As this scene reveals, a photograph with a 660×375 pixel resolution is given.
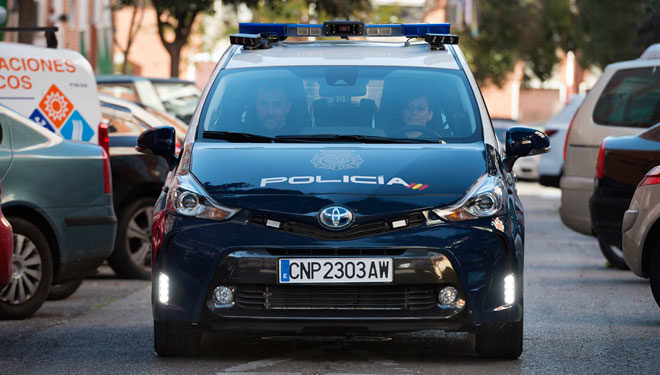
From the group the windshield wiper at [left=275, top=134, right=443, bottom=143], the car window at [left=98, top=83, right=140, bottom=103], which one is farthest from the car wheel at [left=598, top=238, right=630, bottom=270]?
the windshield wiper at [left=275, top=134, right=443, bottom=143]

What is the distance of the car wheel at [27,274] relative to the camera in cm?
1025

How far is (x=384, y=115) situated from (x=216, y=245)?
4.69 feet

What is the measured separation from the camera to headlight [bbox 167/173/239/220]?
7.62 meters

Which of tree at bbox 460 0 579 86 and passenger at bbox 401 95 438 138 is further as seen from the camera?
tree at bbox 460 0 579 86

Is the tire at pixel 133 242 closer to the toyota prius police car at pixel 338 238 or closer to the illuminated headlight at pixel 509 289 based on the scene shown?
the toyota prius police car at pixel 338 238

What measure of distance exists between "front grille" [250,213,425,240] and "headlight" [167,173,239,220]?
0.59ft

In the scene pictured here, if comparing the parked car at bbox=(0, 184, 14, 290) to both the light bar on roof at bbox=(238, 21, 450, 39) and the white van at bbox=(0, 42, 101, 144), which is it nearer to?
the light bar on roof at bbox=(238, 21, 450, 39)

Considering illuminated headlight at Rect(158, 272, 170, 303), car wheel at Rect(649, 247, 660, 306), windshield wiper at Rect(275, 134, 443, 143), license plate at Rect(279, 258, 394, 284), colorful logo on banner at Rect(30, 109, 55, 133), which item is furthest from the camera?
colorful logo on banner at Rect(30, 109, 55, 133)

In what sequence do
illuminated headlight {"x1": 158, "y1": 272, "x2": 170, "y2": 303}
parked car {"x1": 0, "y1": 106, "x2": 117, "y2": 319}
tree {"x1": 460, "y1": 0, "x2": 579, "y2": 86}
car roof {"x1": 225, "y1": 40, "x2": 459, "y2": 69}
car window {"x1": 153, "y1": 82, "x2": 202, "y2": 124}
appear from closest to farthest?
illuminated headlight {"x1": 158, "y1": 272, "x2": 170, "y2": 303} < car roof {"x1": 225, "y1": 40, "x2": 459, "y2": 69} < parked car {"x1": 0, "y1": 106, "x2": 117, "y2": 319} < car window {"x1": 153, "y1": 82, "x2": 202, "y2": 124} < tree {"x1": 460, "y1": 0, "x2": 579, "y2": 86}

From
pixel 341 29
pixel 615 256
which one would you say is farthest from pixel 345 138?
pixel 615 256

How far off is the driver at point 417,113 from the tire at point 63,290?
4.40m

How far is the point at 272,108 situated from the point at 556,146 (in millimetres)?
16444

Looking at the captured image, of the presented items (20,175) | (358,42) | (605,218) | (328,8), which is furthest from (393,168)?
(328,8)

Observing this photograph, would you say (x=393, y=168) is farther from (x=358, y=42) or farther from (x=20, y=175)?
(x=20, y=175)
